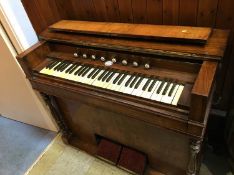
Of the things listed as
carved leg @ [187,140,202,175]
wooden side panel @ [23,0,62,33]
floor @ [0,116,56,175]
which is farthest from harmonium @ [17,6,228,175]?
floor @ [0,116,56,175]

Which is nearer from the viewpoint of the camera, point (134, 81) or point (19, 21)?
point (134, 81)

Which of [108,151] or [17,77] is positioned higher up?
[17,77]

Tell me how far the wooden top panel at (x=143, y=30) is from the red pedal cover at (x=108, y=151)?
0.84 m

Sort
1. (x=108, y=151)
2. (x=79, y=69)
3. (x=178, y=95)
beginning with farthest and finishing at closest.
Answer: (x=108, y=151) < (x=79, y=69) < (x=178, y=95)

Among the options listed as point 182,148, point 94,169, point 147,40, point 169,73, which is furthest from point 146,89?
point 94,169

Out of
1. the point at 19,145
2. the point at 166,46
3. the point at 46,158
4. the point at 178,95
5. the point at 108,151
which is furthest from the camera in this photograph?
the point at 19,145

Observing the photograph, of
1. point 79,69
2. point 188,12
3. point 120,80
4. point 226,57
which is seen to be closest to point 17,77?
point 79,69

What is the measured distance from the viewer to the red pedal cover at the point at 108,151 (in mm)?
1591

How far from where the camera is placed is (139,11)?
1.27 meters

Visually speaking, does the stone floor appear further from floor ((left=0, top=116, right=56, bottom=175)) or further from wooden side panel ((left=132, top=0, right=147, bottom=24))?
wooden side panel ((left=132, top=0, right=147, bottom=24))

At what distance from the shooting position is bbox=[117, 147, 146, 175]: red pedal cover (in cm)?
147

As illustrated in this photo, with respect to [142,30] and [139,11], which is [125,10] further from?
[142,30]

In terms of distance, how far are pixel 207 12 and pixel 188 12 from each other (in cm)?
9

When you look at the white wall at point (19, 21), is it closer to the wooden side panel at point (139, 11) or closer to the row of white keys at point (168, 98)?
the wooden side panel at point (139, 11)
